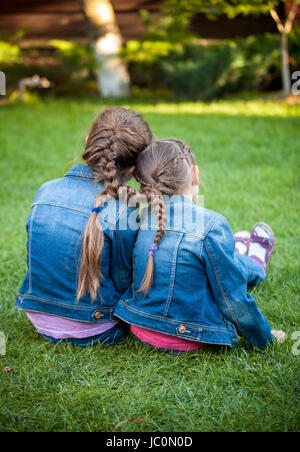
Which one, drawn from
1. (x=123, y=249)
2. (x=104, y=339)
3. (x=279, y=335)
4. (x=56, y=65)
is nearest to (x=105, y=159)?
(x=123, y=249)

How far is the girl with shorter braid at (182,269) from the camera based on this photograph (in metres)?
1.96

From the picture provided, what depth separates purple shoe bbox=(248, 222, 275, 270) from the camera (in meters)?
2.94

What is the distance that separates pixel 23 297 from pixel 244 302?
3.23ft

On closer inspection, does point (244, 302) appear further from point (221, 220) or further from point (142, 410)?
point (142, 410)

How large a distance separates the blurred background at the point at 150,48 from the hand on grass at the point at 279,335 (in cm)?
635

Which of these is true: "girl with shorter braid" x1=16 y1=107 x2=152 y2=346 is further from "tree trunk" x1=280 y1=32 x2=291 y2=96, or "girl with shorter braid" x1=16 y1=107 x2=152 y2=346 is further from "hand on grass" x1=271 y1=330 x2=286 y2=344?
"tree trunk" x1=280 y1=32 x2=291 y2=96

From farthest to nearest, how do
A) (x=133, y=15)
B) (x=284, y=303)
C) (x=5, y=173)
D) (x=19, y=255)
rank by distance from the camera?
(x=133, y=15) < (x=5, y=173) < (x=19, y=255) < (x=284, y=303)

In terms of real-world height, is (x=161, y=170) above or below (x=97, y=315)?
Answer: above

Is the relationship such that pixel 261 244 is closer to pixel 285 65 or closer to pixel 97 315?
pixel 97 315

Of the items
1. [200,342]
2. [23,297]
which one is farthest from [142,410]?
[23,297]

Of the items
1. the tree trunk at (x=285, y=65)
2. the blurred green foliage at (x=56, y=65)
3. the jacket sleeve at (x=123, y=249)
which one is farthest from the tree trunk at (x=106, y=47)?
the jacket sleeve at (x=123, y=249)

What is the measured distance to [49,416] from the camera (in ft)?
5.92

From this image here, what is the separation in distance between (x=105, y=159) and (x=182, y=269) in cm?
57

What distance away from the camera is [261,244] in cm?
305
